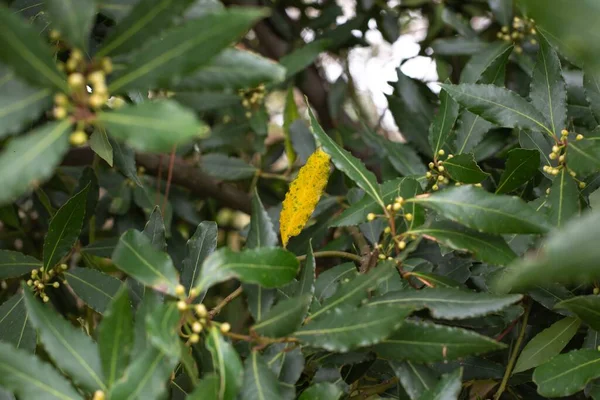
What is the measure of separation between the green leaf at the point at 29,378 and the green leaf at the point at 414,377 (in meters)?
0.30

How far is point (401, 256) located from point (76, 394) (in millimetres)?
322

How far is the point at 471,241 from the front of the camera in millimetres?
618

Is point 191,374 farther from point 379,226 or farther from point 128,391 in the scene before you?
point 379,226

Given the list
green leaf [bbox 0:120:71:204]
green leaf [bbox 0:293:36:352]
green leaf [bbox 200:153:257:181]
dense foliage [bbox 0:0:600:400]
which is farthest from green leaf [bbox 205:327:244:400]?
green leaf [bbox 200:153:257:181]

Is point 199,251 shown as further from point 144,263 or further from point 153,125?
point 153,125

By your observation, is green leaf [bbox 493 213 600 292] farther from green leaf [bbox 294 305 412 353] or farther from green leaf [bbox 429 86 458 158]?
green leaf [bbox 429 86 458 158]

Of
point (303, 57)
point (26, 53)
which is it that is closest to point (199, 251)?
point (26, 53)

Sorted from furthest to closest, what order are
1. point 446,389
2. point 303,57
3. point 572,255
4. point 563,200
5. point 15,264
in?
point 303,57
point 15,264
point 563,200
point 446,389
point 572,255

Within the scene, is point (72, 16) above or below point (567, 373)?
above

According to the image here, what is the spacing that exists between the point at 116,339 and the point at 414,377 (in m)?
0.29

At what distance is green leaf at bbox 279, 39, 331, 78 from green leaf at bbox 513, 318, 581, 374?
67 cm

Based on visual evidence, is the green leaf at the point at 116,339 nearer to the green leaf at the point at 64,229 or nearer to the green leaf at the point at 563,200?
the green leaf at the point at 64,229

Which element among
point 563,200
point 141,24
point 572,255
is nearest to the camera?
point 572,255

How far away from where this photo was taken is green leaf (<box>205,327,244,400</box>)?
525mm
